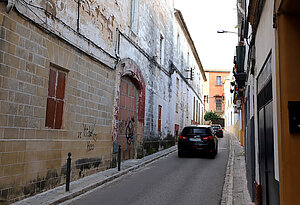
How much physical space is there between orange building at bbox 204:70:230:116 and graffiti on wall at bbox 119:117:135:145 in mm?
46285

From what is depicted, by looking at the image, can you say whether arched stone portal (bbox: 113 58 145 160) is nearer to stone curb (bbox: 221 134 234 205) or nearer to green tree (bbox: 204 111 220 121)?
stone curb (bbox: 221 134 234 205)

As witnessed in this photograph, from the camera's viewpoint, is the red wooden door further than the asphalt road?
Yes

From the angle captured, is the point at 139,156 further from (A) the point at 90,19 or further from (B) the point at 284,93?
(B) the point at 284,93

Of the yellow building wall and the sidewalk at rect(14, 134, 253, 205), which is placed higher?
the yellow building wall

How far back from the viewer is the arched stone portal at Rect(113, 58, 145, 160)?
438 inches

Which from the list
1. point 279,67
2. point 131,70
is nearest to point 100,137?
point 131,70

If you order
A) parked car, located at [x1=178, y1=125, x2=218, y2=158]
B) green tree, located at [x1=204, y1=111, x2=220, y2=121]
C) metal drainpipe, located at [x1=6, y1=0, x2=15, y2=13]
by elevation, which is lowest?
parked car, located at [x1=178, y1=125, x2=218, y2=158]

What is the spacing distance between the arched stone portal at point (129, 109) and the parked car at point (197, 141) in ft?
6.89

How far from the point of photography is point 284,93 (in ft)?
9.39

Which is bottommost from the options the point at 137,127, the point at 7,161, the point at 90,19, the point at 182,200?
the point at 182,200

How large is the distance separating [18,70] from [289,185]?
538 centimetres

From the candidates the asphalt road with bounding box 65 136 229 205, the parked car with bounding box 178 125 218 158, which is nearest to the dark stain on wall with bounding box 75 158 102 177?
the asphalt road with bounding box 65 136 229 205

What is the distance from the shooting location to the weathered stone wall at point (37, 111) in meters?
5.68

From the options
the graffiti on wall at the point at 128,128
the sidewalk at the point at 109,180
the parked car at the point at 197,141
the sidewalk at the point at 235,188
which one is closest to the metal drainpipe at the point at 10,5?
the sidewalk at the point at 109,180
